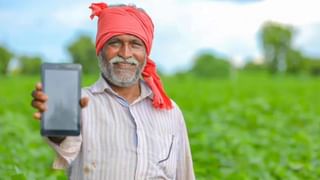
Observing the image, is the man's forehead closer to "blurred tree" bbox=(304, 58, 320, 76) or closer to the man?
the man

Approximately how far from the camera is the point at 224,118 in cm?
1130

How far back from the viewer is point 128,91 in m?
3.31

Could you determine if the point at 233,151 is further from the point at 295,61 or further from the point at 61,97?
the point at 295,61

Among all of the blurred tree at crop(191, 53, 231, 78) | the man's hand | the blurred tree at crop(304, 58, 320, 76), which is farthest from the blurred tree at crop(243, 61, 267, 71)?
the man's hand

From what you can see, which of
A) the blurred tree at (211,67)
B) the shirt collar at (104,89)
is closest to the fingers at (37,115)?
the shirt collar at (104,89)

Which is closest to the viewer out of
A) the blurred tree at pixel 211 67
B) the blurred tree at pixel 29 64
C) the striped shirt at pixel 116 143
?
the striped shirt at pixel 116 143

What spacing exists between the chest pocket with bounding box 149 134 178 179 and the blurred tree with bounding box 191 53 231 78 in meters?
45.6

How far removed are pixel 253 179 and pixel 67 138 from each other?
10.7ft

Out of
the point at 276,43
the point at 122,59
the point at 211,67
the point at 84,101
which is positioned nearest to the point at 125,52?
the point at 122,59

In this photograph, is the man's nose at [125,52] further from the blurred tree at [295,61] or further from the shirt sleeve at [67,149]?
the blurred tree at [295,61]

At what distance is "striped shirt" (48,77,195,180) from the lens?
3.17 metres

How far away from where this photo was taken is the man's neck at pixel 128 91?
3291 millimetres

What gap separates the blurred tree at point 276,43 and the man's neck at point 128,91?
6064cm

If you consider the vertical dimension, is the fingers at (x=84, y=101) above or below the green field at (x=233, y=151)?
above
